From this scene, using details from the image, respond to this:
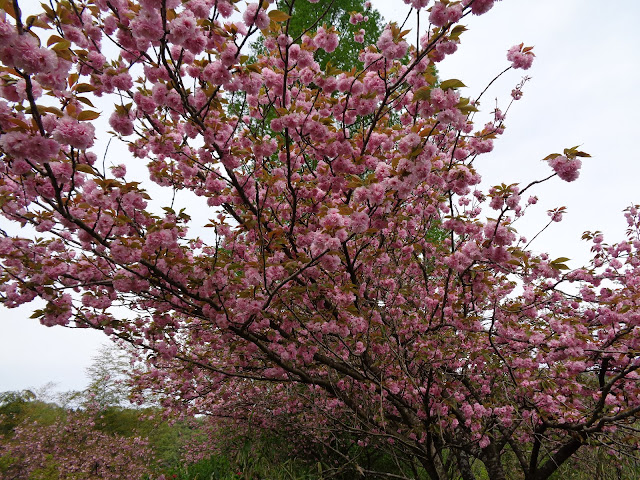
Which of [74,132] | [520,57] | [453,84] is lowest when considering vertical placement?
[74,132]

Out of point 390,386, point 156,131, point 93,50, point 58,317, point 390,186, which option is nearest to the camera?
point 390,186

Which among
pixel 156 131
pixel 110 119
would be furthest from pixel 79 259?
pixel 110 119

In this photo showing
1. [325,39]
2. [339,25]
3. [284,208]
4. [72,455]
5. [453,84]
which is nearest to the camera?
[453,84]

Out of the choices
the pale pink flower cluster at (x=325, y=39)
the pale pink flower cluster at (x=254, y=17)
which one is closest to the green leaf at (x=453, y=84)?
the pale pink flower cluster at (x=254, y=17)

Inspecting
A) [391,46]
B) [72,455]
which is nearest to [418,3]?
[391,46]

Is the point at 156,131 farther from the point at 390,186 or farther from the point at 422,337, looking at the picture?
the point at 422,337

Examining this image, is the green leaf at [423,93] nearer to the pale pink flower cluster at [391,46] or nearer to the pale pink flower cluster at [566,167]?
the pale pink flower cluster at [391,46]

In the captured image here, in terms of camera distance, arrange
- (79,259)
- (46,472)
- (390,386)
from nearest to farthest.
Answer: (79,259), (390,386), (46,472)

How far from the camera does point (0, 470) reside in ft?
34.4

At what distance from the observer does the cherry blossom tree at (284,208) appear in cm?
224

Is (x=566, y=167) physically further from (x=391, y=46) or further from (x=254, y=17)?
(x=254, y=17)

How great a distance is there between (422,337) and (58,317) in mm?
3955

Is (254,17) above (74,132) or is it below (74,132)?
above

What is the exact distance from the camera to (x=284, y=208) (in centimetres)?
438
